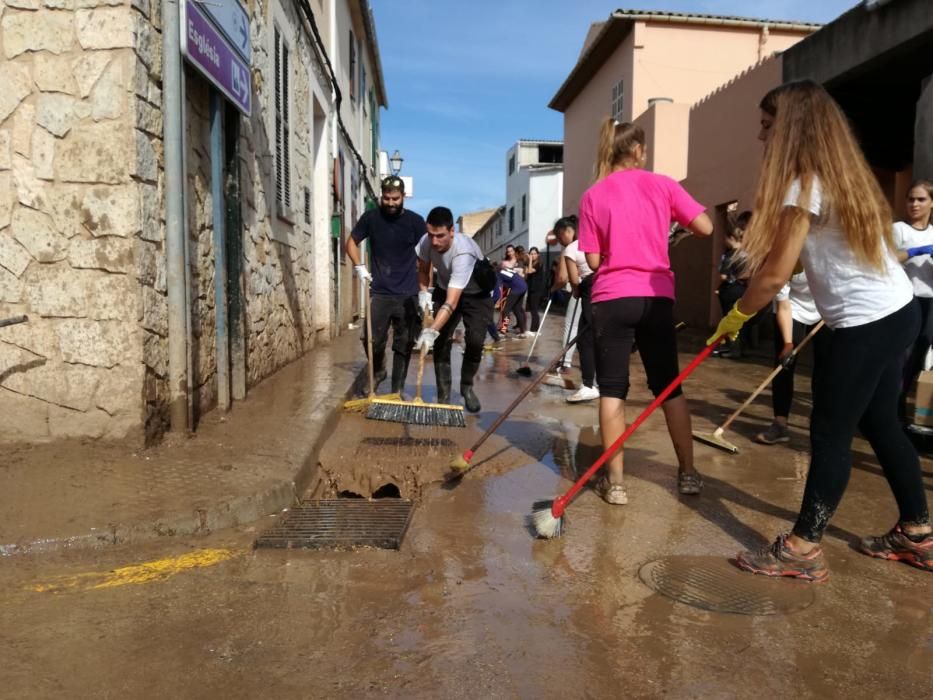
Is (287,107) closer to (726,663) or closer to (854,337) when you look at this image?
(854,337)

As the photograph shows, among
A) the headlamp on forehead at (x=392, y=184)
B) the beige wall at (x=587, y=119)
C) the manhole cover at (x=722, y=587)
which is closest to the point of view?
the manhole cover at (x=722, y=587)

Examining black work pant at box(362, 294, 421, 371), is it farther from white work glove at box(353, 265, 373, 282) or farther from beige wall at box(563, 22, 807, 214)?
beige wall at box(563, 22, 807, 214)

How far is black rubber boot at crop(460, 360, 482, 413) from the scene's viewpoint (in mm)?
6285

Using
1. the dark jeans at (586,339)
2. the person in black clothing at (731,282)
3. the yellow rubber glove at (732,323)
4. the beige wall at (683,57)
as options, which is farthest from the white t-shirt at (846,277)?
the beige wall at (683,57)

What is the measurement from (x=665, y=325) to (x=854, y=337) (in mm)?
1056

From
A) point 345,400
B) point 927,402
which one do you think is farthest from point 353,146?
point 927,402

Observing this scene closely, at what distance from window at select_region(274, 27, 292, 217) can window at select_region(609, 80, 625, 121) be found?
14.7 metres

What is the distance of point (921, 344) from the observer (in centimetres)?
515

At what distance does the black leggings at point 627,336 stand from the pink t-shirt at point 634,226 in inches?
2.1

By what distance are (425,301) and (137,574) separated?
12.7ft

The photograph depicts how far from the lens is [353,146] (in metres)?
15.6

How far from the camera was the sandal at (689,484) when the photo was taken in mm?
3906

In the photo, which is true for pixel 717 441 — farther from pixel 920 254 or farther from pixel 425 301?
pixel 425 301

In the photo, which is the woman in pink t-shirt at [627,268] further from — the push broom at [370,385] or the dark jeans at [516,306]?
the dark jeans at [516,306]
